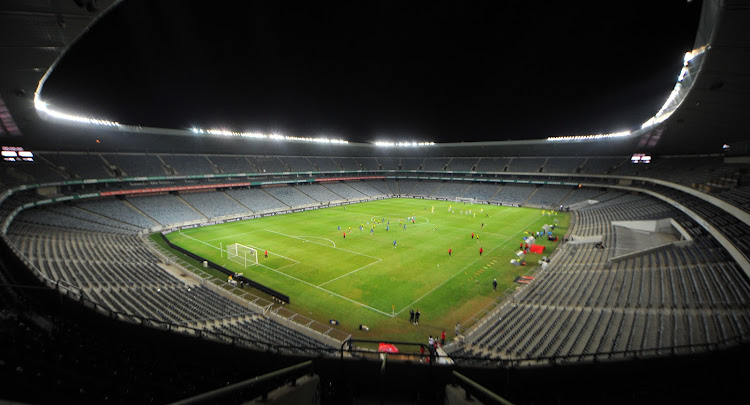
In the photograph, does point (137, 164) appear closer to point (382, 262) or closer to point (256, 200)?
point (256, 200)

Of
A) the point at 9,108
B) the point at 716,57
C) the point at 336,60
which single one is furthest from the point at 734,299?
the point at 9,108

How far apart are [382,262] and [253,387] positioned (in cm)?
2392

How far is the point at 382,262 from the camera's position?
2773 centimetres

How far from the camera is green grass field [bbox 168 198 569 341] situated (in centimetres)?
1908

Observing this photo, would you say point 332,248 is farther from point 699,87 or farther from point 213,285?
point 699,87

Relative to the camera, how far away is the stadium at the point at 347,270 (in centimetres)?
548

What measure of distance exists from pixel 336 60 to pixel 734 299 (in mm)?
18308

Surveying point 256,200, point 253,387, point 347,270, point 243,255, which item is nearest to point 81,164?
point 256,200

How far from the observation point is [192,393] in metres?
4.99

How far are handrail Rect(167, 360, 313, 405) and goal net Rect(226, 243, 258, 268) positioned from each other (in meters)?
23.1

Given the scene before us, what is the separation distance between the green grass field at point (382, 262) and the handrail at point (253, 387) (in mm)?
12481

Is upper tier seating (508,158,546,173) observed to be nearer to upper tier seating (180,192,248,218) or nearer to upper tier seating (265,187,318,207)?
upper tier seating (265,187,318,207)

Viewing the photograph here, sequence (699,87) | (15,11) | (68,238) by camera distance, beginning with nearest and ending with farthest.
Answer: (15,11) → (699,87) → (68,238)

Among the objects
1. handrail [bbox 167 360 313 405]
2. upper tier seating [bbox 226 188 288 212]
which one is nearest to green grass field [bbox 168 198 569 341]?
upper tier seating [bbox 226 188 288 212]
